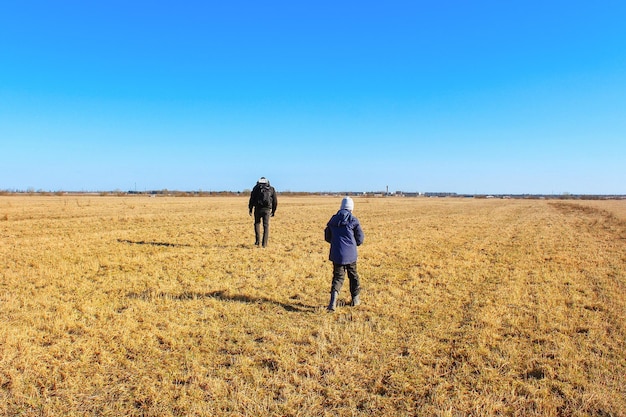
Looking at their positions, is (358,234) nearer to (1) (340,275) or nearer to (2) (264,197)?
(1) (340,275)

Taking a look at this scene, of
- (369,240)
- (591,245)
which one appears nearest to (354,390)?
(369,240)

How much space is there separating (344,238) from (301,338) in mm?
2110

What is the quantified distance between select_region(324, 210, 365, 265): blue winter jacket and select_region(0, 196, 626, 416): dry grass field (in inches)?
43.5

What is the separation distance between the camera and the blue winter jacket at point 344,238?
7.05 m

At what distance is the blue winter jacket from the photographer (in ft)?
23.1

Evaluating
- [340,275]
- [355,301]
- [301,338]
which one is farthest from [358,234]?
[301,338]

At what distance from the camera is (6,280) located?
29.0ft

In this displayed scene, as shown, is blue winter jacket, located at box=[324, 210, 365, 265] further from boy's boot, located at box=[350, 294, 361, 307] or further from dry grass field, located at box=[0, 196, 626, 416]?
dry grass field, located at box=[0, 196, 626, 416]

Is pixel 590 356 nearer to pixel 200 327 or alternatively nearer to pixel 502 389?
pixel 502 389

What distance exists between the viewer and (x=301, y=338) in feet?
19.2

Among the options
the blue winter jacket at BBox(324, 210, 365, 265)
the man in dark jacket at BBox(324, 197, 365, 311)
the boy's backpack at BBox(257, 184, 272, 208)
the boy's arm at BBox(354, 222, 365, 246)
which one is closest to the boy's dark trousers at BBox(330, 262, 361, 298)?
the man in dark jacket at BBox(324, 197, 365, 311)

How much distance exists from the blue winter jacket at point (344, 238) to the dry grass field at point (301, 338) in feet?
3.63

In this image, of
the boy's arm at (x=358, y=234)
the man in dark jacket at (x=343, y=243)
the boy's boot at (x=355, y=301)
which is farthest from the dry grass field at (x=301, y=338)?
the boy's arm at (x=358, y=234)

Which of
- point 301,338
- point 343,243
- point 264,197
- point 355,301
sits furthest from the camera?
point 264,197
